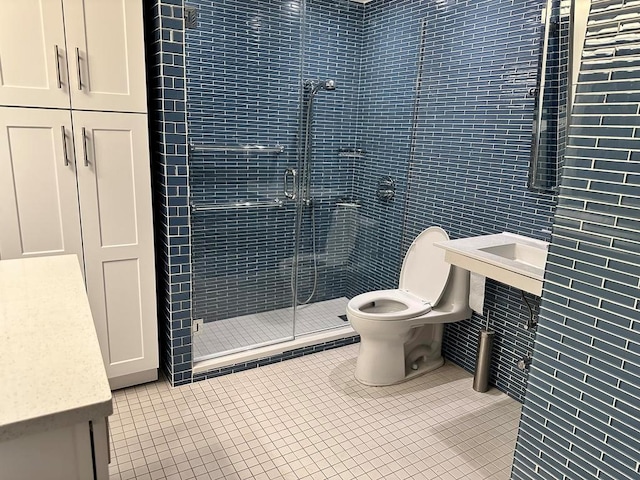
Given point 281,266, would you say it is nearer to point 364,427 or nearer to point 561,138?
point 364,427

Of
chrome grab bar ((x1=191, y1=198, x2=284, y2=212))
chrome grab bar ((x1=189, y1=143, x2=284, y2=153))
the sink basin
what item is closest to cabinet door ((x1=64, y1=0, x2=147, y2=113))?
chrome grab bar ((x1=189, y1=143, x2=284, y2=153))

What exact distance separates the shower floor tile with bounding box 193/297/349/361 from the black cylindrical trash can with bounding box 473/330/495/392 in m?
1.03

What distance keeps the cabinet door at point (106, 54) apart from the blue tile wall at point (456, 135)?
1.75m

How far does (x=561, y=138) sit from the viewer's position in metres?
2.17

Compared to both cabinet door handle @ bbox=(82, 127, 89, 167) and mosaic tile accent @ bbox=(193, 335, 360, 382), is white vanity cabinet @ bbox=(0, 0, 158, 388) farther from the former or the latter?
mosaic tile accent @ bbox=(193, 335, 360, 382)

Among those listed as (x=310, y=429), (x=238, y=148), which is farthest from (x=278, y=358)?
(x=238, y=148)

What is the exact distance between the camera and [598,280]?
1.30 m

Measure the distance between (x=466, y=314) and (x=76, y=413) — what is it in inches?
90.5

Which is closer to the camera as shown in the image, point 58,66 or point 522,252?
point 58,66

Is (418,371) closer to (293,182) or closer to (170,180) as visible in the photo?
(293,182)

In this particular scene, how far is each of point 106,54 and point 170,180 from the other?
0.64 metres

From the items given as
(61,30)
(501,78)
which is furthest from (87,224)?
(501,78)

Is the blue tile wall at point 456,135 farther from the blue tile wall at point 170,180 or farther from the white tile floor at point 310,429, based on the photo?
the blue tile wall at point 170,180

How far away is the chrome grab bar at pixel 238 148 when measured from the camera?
119 inches
